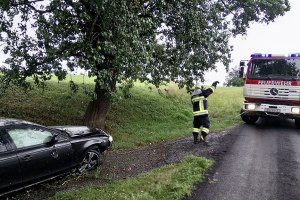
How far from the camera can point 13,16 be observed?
447 inches

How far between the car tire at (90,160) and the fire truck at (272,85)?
7.17m

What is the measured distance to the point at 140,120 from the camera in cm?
1503

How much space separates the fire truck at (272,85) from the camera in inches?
496

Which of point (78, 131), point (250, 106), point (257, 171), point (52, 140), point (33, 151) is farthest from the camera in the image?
point (250, 106)

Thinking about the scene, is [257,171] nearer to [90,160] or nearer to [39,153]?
[90,160]

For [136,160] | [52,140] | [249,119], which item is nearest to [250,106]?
[249,119]

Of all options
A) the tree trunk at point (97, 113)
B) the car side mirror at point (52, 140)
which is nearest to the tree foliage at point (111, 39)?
the tree trunk at point (97, 113)

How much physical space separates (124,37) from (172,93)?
11.3 meters

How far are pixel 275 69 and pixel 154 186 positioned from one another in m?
8.13

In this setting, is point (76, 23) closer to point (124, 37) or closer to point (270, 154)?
point (124, 37)

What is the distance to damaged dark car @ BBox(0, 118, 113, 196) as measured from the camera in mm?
6316

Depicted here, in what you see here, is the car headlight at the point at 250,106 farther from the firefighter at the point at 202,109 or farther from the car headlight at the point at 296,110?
Answer: the firefighter at the point at 202,109

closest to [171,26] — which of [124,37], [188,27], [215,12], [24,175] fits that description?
[188,27]

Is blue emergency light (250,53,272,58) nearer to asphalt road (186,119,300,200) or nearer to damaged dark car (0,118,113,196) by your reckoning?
asphalt road (186,119,300,200)
